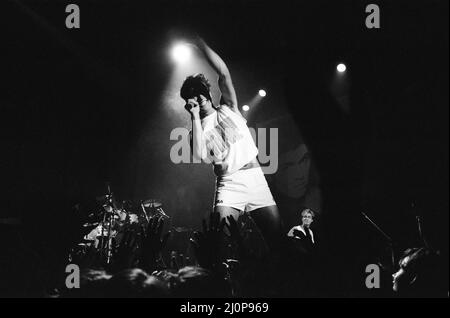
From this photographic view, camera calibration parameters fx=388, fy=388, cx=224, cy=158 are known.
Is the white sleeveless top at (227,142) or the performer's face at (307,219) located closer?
the white sleeveless top at (227,142)

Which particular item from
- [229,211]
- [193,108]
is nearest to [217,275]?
[229,211]

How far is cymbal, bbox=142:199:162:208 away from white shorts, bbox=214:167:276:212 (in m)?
0.82

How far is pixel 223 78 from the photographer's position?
4438 millimetres

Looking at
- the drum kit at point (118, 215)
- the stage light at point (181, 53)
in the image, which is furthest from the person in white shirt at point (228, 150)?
the drum kit at point (118, 215)

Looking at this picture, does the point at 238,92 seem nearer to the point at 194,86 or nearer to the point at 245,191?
the point at 194,86

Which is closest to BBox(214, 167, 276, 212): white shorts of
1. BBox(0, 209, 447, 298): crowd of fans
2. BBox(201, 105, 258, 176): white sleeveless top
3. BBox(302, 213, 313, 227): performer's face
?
BBox(201, 105, 258, 176): white sleeveless top

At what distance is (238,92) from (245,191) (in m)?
1.14

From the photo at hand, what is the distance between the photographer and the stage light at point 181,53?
4.45 meters

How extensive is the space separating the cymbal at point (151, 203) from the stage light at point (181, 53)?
65.9 inches

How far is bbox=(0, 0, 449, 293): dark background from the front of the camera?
411cm

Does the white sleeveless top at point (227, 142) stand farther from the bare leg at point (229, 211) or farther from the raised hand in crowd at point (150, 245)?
the raised hand in crowd at point (150, 245)

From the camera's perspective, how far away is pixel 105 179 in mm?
4641
